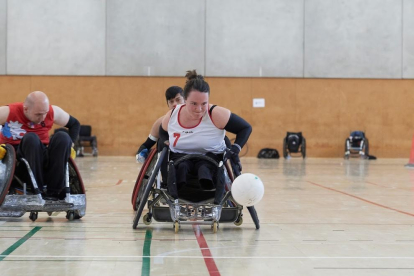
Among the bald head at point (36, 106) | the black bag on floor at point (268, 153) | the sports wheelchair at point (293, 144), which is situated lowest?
the black bag on floor at point (268, 153)

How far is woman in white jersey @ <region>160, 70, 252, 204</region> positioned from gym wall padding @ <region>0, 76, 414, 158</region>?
15.0 meters

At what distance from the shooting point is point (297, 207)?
6.11m

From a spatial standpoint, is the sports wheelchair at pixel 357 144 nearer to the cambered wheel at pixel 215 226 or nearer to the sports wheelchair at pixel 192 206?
the sports wheelchair at pixel 192 206

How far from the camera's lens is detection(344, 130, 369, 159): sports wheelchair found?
19.2m

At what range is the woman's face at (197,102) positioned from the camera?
173 inches

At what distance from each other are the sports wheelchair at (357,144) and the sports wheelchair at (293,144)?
1391mm

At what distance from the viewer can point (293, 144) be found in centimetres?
1894

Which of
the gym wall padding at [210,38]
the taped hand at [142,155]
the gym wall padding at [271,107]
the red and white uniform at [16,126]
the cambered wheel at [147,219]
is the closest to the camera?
the cambered wheel at [147,219]

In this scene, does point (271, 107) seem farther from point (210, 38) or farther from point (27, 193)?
point (27, 193)

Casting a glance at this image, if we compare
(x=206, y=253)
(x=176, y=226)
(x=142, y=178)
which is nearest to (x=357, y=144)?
(x=142, y=178)

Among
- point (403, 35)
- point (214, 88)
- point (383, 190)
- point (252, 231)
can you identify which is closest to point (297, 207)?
point (252, 231)

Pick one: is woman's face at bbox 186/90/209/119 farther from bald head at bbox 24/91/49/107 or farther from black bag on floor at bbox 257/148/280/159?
black bag on floor at bbox 257/148/280/159

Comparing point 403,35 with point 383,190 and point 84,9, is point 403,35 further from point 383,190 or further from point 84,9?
point 383,190

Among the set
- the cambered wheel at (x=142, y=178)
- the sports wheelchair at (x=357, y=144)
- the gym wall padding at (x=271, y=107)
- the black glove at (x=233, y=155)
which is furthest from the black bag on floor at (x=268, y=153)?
the black glove at (x=233, y=155)
